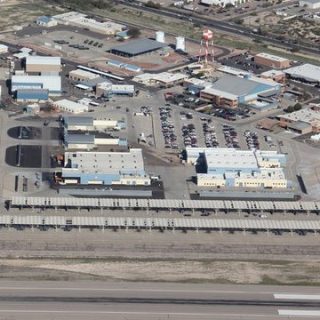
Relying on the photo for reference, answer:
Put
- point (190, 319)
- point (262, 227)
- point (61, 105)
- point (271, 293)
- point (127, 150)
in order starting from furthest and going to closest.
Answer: point (61, 105), point (127, 150), point (262, 227), point (271, 293), point (190, 319)

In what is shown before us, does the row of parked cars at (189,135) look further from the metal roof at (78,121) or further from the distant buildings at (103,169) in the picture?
the metal roof at (78,121)

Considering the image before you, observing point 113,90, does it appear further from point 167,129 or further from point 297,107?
point 297,107

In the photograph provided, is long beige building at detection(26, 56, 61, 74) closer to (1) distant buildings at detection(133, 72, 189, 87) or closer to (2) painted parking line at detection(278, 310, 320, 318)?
(1) distant buildings at detection(133, 72, 189, 87)

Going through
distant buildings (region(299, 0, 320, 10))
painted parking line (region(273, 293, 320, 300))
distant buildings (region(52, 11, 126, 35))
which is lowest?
distant buildings (region(299, 0, 320, 10))

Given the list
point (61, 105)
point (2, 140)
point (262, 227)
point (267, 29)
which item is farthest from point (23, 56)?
point (262, 227)

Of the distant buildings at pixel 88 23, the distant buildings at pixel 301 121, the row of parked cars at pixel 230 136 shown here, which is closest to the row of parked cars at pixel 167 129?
the row of parked cars at pixel 230 136

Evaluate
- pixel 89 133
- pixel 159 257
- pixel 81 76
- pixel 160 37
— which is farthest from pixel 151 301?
pixel 160 37

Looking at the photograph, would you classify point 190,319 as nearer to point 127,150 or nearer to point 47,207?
point 47,207

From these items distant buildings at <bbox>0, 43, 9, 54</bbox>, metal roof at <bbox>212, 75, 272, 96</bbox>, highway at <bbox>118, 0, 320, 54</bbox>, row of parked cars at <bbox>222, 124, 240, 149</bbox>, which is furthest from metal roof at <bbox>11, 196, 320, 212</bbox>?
highway at <bbox>118, 0, 320, 54</bbox>
